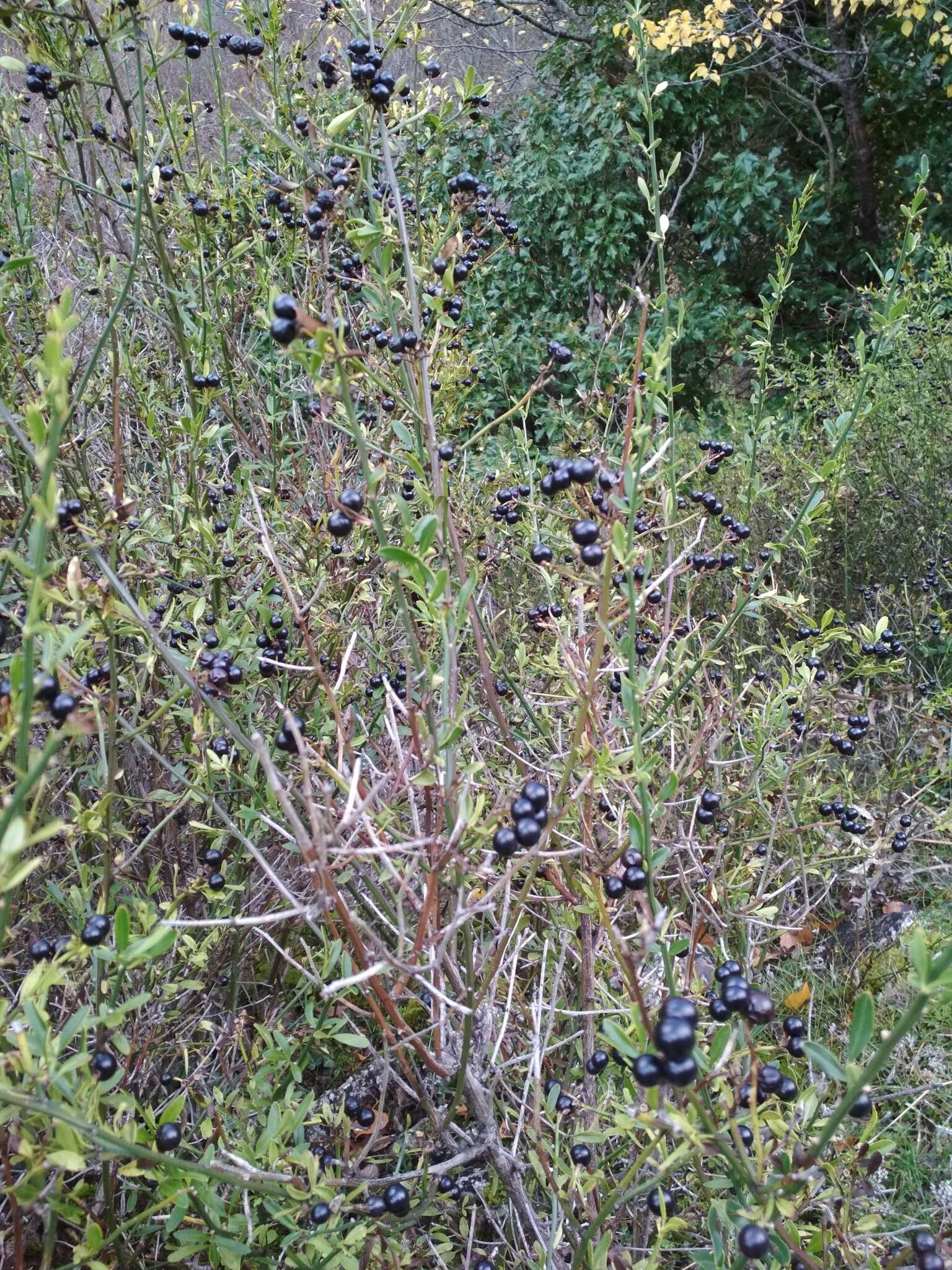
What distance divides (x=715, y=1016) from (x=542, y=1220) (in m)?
0.86

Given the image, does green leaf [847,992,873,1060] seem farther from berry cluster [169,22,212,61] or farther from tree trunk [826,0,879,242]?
tree trunk [826,0,879,242]

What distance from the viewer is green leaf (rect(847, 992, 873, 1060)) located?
983 mm

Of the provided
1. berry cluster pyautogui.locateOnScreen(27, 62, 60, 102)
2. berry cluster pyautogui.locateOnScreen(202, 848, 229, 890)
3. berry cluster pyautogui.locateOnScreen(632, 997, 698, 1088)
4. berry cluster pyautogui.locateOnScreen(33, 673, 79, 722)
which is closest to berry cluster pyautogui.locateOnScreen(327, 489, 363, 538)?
berry cluster pyautogui.locateOnScreen(33, 673, 79, 722)

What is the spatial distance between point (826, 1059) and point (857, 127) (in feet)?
31.2

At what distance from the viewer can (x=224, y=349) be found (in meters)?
2.84

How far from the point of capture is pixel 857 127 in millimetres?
8289

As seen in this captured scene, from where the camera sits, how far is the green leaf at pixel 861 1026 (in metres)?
0.98

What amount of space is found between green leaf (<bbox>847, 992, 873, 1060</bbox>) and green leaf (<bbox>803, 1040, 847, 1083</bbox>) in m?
0.03

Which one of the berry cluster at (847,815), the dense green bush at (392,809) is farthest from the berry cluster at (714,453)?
the berry cluster at (847,815)

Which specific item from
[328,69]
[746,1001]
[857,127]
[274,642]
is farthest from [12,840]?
[857,127]

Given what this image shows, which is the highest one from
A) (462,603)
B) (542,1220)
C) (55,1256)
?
(462,603)

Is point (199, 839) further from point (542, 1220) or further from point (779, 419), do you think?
point (779, 419)

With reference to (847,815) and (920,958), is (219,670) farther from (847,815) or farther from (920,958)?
(847,815)

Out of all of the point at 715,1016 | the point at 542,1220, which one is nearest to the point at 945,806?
the point at 542,1220
